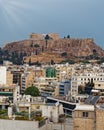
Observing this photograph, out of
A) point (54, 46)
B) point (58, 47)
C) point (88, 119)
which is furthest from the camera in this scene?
point (54, 46)

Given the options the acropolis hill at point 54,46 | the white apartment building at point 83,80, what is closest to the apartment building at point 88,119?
the white apartment building at point 83,80

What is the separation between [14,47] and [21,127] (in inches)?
3084

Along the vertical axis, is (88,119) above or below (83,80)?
below

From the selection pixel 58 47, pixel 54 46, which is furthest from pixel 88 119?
pixel 54 46

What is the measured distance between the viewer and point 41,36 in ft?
319

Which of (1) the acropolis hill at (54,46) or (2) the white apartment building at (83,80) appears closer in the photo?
(2) the white apartment building at (83,80)

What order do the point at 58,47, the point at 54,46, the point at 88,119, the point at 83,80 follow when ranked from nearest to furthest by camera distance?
1. the point at 88,119
2. the point at 83,80
3. the point at 58,47
4. the point at 54,46

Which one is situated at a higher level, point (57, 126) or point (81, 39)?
point (81, 39)

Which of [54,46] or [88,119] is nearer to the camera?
[88,119]

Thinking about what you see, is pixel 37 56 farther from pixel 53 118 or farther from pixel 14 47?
pixel 53 118

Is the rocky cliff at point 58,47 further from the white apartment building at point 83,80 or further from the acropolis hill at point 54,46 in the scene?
the white apartment building at point 83,80

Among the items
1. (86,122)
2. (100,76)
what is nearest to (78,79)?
(100,76)

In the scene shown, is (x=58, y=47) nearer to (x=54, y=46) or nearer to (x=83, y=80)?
(x=54, y=46)

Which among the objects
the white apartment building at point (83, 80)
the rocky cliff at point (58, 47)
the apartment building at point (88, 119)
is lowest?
the apartment building at point (88, 119)
